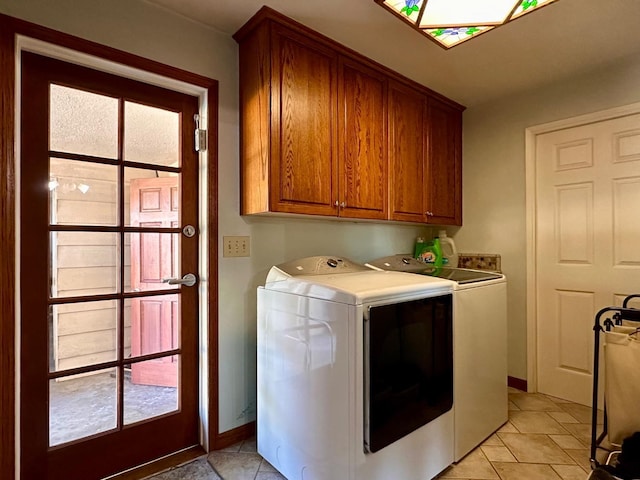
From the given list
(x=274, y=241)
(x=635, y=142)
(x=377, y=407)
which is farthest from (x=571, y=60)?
(x=377, y=407)

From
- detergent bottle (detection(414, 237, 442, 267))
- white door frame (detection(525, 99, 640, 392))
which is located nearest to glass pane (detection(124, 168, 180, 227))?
detergent bottle (detection(414, 237, 442, 267))

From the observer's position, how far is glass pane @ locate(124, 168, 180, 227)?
164 cm

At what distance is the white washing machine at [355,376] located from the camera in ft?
Answer: 4.25

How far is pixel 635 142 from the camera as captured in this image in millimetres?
2109

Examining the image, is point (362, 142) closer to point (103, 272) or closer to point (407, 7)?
point (407, 7)

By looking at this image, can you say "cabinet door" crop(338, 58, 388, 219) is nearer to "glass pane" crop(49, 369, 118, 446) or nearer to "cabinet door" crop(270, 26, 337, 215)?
"cabinet door" crop(270, 26, 337, 215)

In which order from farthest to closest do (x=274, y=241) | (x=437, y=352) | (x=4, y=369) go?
(x=274, y=241) < (x=437, y=352) < (x=4, y=369)

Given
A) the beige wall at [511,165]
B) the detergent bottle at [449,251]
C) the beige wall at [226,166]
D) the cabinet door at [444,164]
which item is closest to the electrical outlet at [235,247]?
the beige wall at [226,166]

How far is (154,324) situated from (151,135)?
95cm

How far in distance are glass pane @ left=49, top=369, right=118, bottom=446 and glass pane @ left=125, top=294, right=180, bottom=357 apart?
0.17 metres

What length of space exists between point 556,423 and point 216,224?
2336mm

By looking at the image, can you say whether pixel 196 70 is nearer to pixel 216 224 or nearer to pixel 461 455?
pixel 216 224

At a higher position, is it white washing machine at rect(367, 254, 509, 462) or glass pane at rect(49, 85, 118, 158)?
glass pane at rect(49, 85, 118, 158)

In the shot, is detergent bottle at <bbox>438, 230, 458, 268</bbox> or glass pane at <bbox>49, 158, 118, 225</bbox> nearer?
glass pane at <bbox>49, 158, 118, 225</bbox>
